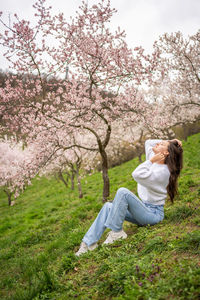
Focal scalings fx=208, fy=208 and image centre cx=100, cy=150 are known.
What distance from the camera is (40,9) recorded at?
6430 millimetres

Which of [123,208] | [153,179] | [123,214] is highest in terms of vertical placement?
[153,179]

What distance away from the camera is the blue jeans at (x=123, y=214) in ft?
11.3

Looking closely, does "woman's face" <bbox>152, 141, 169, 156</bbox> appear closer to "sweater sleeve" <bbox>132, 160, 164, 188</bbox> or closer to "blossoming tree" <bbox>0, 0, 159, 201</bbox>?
"sweater sleeve" <bbox>132, 160, 164, 188</bbox>

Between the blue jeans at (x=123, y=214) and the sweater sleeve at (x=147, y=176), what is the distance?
0.98 feet

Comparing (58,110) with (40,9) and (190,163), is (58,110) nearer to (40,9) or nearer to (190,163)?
(40,9)

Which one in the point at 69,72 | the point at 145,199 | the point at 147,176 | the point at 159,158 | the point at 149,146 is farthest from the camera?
the point at 69,72

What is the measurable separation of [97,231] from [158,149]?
179cm

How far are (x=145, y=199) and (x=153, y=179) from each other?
0.52 m

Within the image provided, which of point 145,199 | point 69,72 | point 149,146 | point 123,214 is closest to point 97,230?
point 123,214

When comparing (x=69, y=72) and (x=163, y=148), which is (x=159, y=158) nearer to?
(x=163, y=148)

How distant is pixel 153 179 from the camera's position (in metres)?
3.43

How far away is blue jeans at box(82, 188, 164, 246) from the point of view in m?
3.44

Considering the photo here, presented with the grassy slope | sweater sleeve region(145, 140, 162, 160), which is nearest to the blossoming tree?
sweater sleeve region(145, 140, 162, 160)

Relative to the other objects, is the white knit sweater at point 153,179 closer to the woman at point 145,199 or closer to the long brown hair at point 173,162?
the woman at point 145,199
